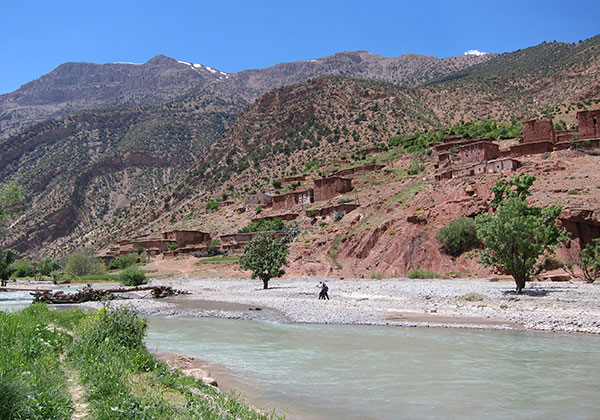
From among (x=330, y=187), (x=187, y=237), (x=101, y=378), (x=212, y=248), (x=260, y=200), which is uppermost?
(x=330, y=187)

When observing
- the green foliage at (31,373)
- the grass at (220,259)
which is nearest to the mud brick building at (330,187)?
the grass at (220,259)

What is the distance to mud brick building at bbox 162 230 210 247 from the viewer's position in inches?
2211

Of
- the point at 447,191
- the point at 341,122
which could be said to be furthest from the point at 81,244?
the point at 447,191

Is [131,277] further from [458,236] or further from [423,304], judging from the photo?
[423,304]

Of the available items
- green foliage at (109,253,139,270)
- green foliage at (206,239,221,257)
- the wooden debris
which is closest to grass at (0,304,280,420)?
the wooden debris

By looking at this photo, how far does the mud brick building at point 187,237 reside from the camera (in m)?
56.2

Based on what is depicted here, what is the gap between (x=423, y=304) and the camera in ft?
68.6

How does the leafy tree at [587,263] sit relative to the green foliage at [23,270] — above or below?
above

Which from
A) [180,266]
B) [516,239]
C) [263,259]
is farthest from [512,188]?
[180,266]

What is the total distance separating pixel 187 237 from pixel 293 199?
13.0 m

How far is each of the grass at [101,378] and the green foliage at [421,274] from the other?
76.2 feet

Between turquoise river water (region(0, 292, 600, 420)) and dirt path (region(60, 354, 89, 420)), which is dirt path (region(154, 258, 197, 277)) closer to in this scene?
turquoise river water (region(0, 292, 600, 420))

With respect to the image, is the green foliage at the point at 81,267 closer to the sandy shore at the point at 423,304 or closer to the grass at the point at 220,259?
the grass at the point at 220,259

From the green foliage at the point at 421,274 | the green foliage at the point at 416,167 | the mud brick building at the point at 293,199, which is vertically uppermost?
the green foliage at the point at 416,167
